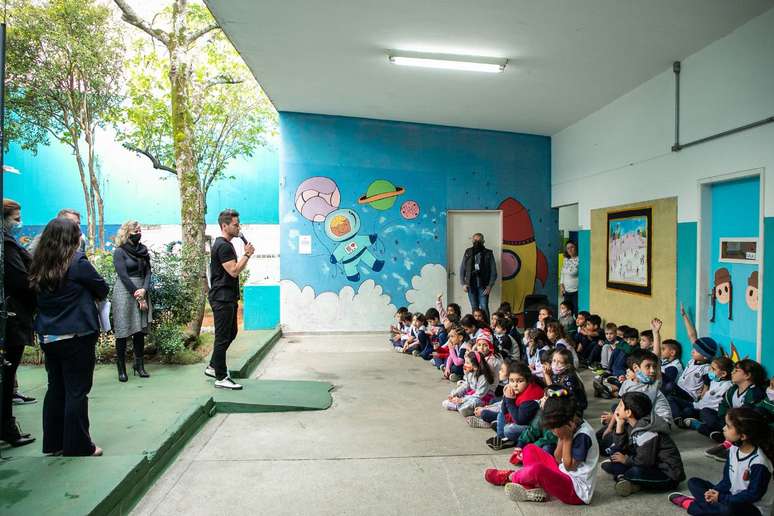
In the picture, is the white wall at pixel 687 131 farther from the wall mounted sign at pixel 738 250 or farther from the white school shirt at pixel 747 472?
the white school shirt at pixel 747 472

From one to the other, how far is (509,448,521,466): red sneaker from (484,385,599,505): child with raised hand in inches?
18.0

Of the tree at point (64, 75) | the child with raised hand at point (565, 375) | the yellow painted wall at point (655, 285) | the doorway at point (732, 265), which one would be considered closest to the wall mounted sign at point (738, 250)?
the doorway at point (732, 265)

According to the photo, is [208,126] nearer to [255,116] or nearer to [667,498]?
[255,116]

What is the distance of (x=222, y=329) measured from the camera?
16.7 ft

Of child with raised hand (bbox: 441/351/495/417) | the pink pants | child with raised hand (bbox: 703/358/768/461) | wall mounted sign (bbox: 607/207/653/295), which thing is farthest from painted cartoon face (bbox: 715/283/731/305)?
the pink pants

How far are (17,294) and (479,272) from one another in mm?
6624

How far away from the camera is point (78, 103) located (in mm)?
12133

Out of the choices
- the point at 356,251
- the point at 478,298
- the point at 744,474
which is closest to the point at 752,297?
the point at 744,474

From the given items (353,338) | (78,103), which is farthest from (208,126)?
(353,338)

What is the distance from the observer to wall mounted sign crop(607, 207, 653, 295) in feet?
21.6

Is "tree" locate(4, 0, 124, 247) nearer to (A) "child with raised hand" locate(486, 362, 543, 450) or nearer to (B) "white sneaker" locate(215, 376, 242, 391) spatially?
(B) "white sneaker" locate(215, 376, 242, 391)

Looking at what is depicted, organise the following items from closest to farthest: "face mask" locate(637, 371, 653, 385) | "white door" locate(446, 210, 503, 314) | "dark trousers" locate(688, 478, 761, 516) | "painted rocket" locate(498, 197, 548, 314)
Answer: "dark trousers" locate(688, 478, 761, 516)
"face mask" locate(637, 371, 653, 385)
"white door" locate(446, 210, 503, 314)
"painted rocket" locate(498, 197, 548, 314)

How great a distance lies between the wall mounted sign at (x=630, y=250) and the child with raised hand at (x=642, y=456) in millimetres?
3565

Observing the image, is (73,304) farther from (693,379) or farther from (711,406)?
(693,379)
